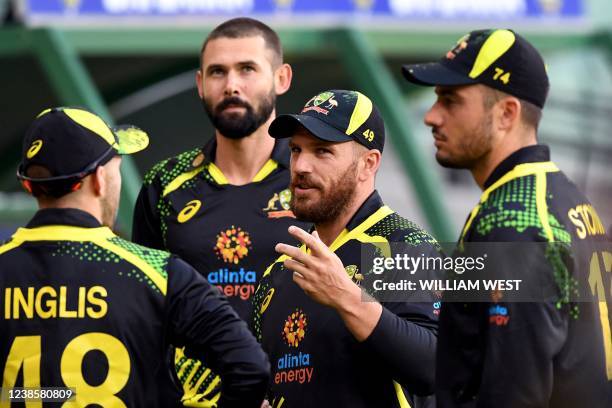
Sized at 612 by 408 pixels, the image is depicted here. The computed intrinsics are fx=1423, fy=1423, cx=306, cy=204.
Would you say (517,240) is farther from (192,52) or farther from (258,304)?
(192,52)

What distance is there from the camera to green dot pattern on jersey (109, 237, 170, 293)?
4527 millimetres

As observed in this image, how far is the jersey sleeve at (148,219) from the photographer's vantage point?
6219 mm

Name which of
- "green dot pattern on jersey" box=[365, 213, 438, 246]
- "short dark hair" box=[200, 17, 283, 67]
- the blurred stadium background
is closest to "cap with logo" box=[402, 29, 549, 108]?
"green dot pattern on jersey" box=[365, 213, 438, 246]

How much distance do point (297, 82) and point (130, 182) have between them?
12.5ft

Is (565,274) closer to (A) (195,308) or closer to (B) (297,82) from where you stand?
(A) (195,308)

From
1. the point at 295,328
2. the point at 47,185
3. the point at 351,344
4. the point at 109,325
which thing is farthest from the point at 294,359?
the point at 47,185

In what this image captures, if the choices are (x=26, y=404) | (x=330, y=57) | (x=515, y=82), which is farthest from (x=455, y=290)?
(x=330, y=57)

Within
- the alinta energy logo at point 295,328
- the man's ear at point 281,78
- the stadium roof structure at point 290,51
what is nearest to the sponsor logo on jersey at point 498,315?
the alinta energy logo at point 295,328

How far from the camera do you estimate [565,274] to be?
4.14 meters

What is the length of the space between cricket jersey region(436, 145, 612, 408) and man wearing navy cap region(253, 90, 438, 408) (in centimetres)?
37

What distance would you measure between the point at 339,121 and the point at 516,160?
3.04 ft

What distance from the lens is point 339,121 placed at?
505 cm

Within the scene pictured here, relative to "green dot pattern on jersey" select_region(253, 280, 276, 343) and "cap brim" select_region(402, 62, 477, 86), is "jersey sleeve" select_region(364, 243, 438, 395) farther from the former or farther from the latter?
"cap brim" select_region(402, 62, 477, 86)

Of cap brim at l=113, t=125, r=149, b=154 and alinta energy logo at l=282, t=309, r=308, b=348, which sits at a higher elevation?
cap brim at l=113, t=125, r=149, b=154
